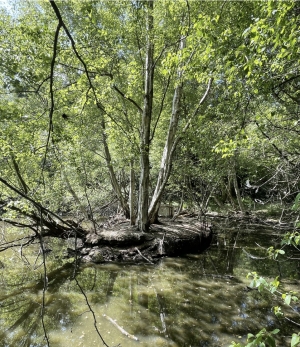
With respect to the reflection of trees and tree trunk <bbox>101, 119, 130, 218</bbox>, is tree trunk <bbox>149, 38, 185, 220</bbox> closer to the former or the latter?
tree trunk <bbox>101, 119, 130, 218</bbox>

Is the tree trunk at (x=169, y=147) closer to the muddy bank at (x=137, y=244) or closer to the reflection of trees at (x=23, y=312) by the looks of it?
the muddy bank at (x=137, y=244)

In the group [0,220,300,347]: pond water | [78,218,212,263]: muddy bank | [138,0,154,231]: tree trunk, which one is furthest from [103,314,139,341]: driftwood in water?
[138,0,154,231]: tree trunk

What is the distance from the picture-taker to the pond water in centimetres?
455

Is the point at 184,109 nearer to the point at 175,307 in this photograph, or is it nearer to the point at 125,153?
the point at 125,153

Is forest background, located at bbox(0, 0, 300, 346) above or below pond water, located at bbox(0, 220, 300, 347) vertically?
above

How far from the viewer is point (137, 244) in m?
9.13

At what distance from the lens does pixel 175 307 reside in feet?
18.2

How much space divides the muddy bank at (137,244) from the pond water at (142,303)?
1.46ft

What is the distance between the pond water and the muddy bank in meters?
0.45

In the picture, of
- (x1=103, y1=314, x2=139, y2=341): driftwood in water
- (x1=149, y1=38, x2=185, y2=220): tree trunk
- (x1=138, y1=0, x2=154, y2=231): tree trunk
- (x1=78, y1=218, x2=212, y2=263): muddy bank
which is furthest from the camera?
(x1=149, y1=38, x2=185, y2=220): tree trunk

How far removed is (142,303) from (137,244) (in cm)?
340

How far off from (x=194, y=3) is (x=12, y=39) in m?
5.18

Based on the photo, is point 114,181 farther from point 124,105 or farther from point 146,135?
point 124,105

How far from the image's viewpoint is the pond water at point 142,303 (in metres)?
4.55
